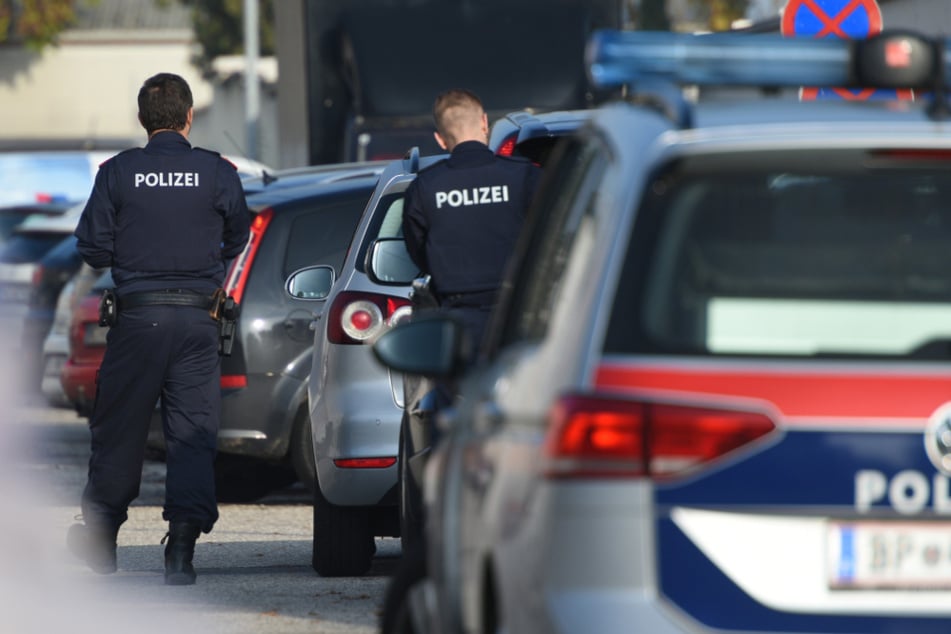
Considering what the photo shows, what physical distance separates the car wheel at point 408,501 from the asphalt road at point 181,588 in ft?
1.03

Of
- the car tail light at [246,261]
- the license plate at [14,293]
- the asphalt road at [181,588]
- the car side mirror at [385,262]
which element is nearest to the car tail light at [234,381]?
the car tail light at [246,261]

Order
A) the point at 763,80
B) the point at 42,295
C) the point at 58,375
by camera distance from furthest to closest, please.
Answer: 1. the point at 42,295
2. the point at 58,375
3. the point at 763,80

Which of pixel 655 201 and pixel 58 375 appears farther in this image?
pixel 58 375

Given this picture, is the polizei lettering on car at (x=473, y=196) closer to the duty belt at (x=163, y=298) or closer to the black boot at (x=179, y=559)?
the duty belt at (x=163, y=298)

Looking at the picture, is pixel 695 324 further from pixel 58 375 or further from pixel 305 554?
pixel 58 375

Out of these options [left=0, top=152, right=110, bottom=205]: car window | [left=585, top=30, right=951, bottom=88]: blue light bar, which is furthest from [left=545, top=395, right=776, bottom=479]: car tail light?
[left=0, top=152, right=110, bottom=205]: car window

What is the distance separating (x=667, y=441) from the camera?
3.72 m

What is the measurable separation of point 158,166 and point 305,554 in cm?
202

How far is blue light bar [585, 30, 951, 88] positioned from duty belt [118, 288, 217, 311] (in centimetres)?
445

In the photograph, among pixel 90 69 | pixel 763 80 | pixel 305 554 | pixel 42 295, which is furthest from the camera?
pixel 90 69

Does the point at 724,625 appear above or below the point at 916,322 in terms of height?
below

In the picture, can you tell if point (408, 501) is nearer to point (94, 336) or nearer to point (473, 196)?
point (473, 196)

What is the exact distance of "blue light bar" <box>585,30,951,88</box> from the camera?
4.46 meters

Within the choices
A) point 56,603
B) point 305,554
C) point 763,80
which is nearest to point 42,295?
point 305,554
